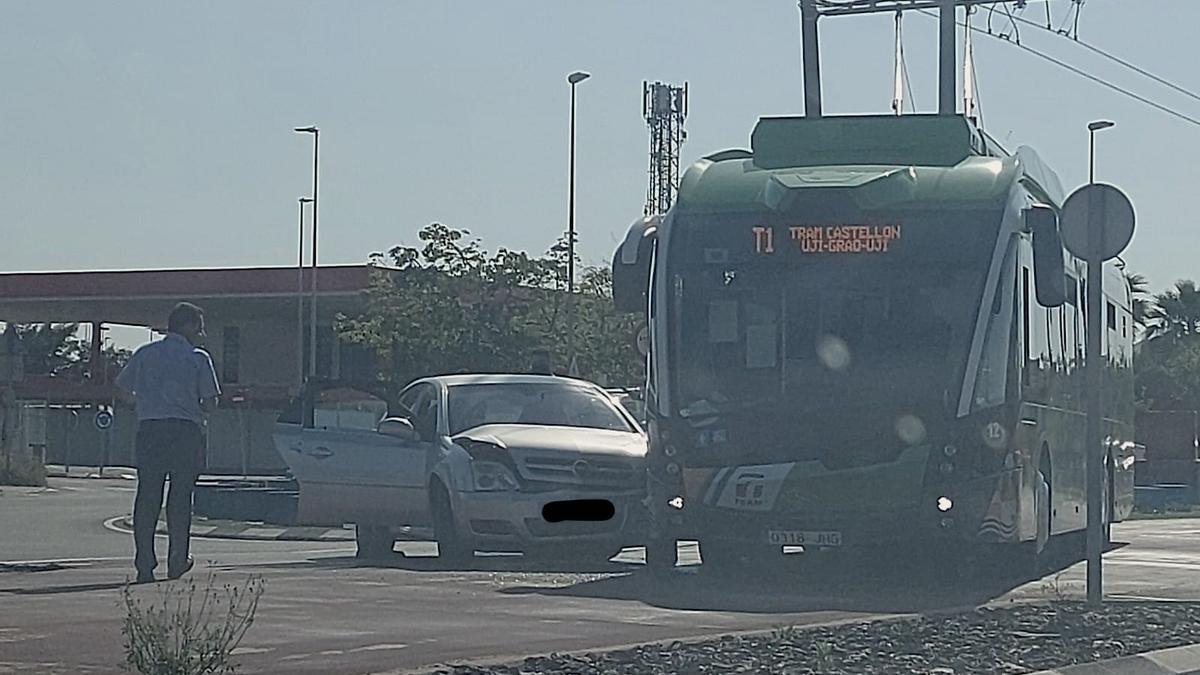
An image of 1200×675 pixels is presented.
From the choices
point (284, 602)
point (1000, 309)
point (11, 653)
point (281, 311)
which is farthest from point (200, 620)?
point (281, 311)

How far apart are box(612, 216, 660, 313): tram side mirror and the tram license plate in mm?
2470

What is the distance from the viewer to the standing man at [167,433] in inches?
534

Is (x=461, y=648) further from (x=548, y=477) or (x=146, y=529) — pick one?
(x=548, y=477)

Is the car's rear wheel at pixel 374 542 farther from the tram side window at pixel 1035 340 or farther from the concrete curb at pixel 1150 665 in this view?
the concrete curb at pixel 1150 665

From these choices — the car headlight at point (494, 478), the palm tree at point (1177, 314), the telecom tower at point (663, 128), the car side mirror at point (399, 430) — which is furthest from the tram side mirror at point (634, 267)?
the palm tree at point (1177, 314)

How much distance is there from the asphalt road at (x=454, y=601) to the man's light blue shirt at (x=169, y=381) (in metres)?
1.16

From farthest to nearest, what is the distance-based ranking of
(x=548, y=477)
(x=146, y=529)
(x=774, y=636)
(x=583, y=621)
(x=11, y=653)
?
(x=548, y=477) → (x=146, y=529) → (x=583, y=621) → (x=774, y=636) → (x=11, y=653)

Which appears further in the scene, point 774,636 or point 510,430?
point 510,430

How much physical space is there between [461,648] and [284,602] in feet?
8.66

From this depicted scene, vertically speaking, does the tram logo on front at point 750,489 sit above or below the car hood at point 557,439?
below

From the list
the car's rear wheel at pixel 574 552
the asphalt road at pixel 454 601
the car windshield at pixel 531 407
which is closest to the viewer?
the asphalt road at pixel 454 601

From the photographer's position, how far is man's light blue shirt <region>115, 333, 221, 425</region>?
1361cm

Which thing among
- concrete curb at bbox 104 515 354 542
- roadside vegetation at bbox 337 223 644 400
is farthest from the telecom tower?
concrete curb at bbox 104 515 354 542

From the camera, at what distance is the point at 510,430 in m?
17.7
